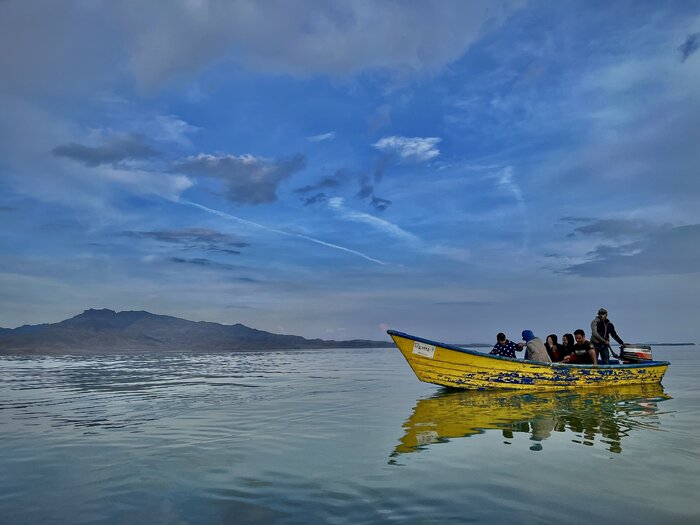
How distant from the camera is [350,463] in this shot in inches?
312

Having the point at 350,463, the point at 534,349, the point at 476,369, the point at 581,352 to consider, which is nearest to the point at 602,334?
the point at 581,352

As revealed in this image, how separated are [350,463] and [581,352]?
16.9 meters

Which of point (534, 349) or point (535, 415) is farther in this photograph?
point (534, 349)

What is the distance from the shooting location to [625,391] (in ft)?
64.7

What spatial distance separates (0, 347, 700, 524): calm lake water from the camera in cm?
573

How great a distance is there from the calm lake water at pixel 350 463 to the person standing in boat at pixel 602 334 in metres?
6.49

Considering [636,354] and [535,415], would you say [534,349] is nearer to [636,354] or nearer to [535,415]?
[535,415]

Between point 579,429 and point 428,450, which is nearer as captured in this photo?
point 428,450

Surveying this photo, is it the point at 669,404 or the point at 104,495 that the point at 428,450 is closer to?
the point at 104,495

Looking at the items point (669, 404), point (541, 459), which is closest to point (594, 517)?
point (541, 459)

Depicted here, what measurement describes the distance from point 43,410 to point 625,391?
868 inches

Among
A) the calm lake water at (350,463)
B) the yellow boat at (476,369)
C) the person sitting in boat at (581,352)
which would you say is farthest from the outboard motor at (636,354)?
the calm lake water at (350,463)

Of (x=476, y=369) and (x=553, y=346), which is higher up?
(x=553, y=346)

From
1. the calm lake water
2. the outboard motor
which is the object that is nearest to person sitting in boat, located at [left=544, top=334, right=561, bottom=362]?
the outboard motor
